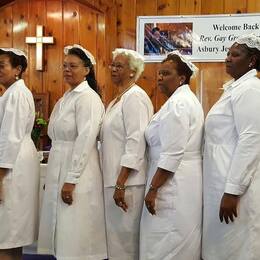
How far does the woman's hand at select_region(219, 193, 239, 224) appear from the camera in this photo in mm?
1975

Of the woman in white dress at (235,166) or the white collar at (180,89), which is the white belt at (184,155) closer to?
the woman in white dress at (235,166)

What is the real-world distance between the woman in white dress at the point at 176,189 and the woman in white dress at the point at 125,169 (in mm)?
150

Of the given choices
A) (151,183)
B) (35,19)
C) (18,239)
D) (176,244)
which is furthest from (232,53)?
(35,19)

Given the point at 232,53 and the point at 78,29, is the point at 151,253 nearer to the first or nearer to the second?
the point at 232,53

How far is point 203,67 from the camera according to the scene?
3.77m

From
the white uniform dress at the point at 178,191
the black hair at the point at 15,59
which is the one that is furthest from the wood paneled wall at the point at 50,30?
the white uniform dress at the point at 178,191

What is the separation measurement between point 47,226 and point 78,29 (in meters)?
2.98

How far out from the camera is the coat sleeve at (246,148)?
1953 millimetres

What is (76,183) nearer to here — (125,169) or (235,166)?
(125,169)

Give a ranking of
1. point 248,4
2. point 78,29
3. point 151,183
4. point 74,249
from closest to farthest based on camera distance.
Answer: point 151,183
point 74,249
point 248,4
point 78,29

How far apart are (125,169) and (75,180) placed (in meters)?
0.26

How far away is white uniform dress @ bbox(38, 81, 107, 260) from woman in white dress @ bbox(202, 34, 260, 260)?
0.61 m

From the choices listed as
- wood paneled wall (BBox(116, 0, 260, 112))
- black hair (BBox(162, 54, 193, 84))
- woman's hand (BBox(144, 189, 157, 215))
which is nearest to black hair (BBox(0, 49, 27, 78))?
black hair (BBox(162, 54, 193, 84))

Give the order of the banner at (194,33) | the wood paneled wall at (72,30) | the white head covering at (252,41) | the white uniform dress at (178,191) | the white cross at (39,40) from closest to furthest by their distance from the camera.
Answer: the white head covering at (252,41)
the white uniform dress at (178,191)
the banner at (194,33)
the wood paneled wall at (72,30)
the white cross at (39,40)
